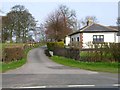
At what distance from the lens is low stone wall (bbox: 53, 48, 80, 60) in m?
39.7

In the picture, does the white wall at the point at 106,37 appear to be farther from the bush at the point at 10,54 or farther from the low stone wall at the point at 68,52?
the bush at the point at 10,54

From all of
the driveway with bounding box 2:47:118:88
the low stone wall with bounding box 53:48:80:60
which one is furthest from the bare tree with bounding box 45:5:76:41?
the driveway with bounding box 2:47:118:88

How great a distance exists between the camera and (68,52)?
4553 centimetres

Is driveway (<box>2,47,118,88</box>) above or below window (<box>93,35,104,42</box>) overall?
below

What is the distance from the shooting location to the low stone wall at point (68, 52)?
Result: 130ft

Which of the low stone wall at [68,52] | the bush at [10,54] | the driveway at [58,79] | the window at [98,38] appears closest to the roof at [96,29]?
the window at [98,38]

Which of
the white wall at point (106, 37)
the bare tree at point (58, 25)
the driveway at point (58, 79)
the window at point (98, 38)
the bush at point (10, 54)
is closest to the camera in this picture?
the driveway at point (58, 79)

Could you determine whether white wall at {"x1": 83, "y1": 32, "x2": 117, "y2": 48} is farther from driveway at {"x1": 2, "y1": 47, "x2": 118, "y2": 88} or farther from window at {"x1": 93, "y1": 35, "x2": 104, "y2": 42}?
driveway at {"x1": 2, "y1": 47, "x2": 118, "y2": 88}

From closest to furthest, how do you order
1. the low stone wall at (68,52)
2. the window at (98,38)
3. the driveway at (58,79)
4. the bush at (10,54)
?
the driveway at (58,79) → the bush at (10,54) → the low stone wall at (68,52) → the window at (98,38)

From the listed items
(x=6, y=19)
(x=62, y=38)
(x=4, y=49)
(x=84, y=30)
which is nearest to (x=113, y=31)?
(x=84, y=30)

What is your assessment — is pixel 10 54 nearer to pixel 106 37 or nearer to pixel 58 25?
pixel 106 37

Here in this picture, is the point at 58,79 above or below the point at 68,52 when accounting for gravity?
below

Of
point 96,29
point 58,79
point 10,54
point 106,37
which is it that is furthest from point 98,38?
point 58,79

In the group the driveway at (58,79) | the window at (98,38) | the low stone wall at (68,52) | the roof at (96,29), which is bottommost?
the driveway at (58,79)
